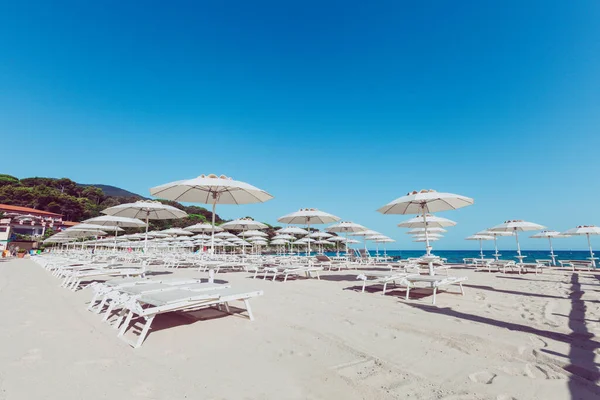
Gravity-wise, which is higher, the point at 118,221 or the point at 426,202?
the point at 426,202

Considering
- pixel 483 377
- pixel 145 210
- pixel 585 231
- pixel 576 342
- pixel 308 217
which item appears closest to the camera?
pixel 483 377

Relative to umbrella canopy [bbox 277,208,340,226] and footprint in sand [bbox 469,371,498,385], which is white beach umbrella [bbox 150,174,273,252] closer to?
umbrella canopy [bbox 277,208,340,226]

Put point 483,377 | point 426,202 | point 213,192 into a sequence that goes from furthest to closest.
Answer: point 426,202
point 213,192
point 483,377

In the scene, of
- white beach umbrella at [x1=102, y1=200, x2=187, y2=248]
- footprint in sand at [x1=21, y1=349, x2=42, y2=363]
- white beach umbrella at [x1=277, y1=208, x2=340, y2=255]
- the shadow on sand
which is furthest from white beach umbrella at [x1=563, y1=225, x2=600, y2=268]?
footprint in sand at [x1=21, y1=349, x2=42, y2=363]

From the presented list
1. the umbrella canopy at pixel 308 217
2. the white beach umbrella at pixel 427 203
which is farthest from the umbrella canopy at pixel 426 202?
the umbrella canopy at pixel 308 217

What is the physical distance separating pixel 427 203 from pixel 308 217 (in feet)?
12.2

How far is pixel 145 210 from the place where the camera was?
7949 mm

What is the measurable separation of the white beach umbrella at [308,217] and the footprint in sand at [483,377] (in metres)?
6.94

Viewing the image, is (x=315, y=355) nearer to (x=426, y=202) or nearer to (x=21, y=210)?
(x=426, y=202)

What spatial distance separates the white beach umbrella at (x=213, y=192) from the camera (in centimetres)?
536

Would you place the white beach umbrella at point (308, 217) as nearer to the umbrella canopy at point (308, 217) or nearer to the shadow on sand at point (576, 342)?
the umbrella canopy at point (308, 217)

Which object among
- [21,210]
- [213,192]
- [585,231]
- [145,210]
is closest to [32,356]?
[213,192]

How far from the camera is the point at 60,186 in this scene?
5453cm

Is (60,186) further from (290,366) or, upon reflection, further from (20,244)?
(290,366)
